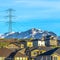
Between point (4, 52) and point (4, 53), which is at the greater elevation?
point (4, 52)

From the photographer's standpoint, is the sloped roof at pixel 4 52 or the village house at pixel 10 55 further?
the sloped roof at pixel 4 52

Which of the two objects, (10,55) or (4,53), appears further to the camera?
(4,53)

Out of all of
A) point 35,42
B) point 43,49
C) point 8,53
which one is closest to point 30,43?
point 35,42

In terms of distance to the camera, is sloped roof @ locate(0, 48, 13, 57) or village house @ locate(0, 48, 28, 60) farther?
sloped roof @ locate(0, 48, 13, 57)

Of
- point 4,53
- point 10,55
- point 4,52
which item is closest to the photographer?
point 10,55

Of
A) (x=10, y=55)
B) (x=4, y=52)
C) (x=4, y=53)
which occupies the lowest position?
(x=10, y=55)

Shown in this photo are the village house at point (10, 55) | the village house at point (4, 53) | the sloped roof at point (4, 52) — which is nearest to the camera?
the village house at point (10, 55)

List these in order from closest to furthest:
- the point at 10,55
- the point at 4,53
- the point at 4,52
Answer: the point at 10,55
the point at 4,53
the point at 4,52

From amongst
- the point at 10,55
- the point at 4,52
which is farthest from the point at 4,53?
the point at 10,55

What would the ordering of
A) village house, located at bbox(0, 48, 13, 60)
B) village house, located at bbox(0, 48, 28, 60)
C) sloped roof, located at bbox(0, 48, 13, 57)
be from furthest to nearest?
sloped roof, located at bbox(0, 48, 13, 57) → village house, located at bbox(0, 48, 13, 60) → village house, located at bbox(0, 48, 28, 60)

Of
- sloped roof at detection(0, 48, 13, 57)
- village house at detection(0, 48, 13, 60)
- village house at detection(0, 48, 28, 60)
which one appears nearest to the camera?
village house at detection(0, 48, 28, 60)

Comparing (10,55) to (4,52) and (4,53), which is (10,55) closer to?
(4,53)

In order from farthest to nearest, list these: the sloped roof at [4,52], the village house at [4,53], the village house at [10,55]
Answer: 1. the sloped roof at [4,52]
2. the village house at [4,53]
3. the village house at [10,55]

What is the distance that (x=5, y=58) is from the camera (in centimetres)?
10981
